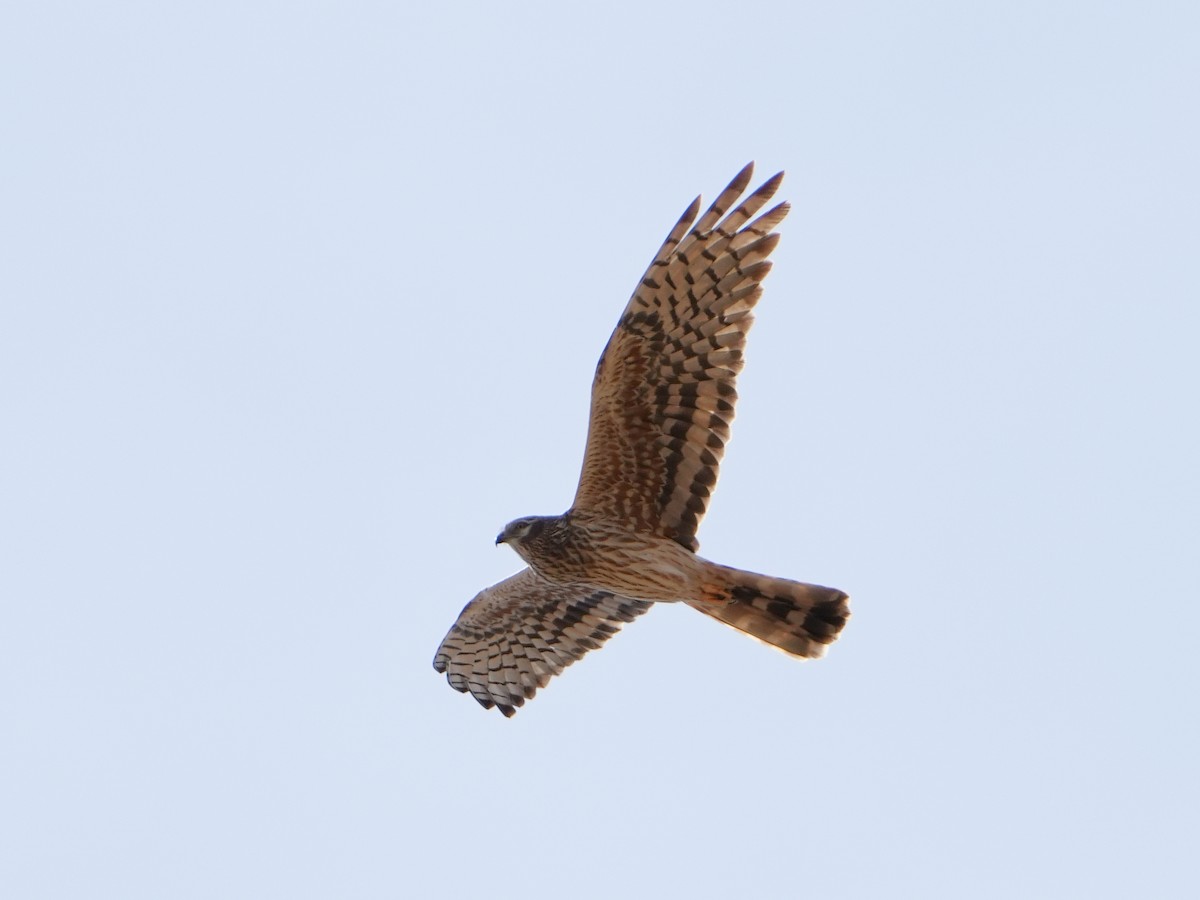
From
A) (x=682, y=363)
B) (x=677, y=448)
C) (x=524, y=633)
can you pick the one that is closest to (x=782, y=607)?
(x=677, y=448)

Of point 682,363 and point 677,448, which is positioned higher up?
point 682,363

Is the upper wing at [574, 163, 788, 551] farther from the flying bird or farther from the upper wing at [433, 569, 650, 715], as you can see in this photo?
the upper wing at [433, 569, 650, 715]

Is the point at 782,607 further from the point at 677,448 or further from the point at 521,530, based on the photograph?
the point at 521,530

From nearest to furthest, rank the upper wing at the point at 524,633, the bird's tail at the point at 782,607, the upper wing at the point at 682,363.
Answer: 1. the upper wing at the point at 682,363
2. the bird's tail at the point at 782,607
3. the upper wing at the point at 524,633

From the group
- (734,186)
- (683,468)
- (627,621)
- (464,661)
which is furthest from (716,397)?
(464,661)

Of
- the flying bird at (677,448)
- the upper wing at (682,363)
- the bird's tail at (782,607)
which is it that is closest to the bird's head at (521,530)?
the flying bird at (677,448)

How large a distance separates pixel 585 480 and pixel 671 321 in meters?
1.14

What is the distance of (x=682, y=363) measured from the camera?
34.1ft

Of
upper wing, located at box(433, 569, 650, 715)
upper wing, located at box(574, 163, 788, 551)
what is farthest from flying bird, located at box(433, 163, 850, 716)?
upper wing, located at box(433, 569, 650, 715)

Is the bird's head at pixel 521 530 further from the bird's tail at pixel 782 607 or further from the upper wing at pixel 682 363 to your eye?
the bird's tail at pixel 782 607

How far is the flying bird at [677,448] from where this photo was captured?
10.3m

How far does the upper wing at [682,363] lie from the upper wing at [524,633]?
4.78 feet

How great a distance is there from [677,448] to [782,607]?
1.16 m

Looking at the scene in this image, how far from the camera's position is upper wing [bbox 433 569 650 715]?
12031 millimetres
